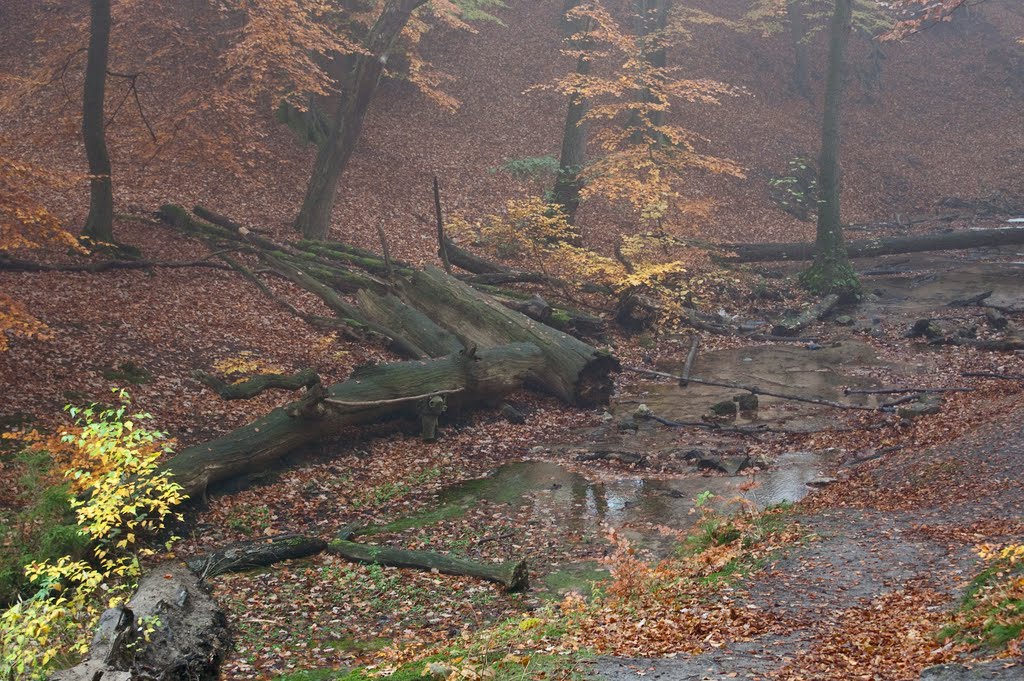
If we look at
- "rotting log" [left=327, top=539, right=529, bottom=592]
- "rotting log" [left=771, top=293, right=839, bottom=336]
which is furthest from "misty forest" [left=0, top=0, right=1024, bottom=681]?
"rotting log" [left=771, top=293, right=839, bottom=336]

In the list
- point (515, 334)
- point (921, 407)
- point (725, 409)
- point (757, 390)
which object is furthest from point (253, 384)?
point (921, 407)

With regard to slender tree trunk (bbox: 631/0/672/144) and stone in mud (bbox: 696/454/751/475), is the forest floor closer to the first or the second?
stone in mud (bbox: 696/454/751/475)

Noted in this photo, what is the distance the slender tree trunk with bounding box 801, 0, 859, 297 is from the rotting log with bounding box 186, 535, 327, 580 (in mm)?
16783

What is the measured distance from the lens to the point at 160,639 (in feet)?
22.6

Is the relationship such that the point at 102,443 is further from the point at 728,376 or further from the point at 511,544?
the point at 728,376

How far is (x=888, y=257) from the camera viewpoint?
26531 millimetres

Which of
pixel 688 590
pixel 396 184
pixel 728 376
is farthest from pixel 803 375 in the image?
pixel 396 184

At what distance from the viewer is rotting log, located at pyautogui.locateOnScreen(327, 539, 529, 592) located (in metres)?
8.78

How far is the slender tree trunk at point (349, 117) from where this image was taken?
19906mm

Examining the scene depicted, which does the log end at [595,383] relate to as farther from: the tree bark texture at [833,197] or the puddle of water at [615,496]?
the tree bark texture at [833,197]

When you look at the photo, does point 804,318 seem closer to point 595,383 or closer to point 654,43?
point 595,383

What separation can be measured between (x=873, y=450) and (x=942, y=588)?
5839 mm

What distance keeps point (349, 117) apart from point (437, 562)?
1407 centimetres

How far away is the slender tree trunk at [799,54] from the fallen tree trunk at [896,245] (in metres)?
13.7
